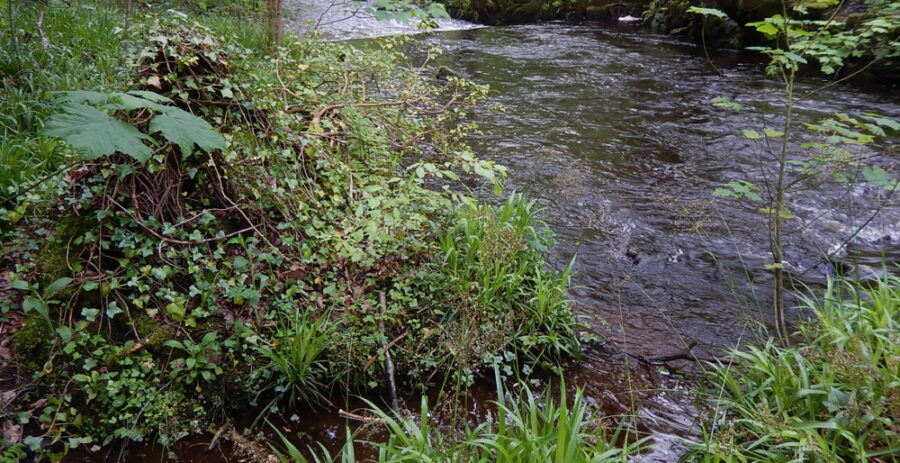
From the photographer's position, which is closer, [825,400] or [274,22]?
[825,400]

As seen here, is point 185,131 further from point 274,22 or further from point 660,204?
point 660,204

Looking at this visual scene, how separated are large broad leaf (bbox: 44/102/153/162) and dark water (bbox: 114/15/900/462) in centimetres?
153

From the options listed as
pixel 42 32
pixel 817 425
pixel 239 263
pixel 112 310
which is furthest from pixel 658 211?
pixel 42 32

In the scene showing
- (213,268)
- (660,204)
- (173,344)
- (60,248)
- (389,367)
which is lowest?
(389,367)

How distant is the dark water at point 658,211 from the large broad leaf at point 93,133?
1526mm

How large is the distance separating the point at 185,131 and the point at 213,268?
0.94 m

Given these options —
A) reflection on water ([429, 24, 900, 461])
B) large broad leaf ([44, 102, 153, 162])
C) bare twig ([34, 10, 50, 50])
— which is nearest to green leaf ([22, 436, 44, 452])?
large broad leaf ([44, 102, 153, 162])

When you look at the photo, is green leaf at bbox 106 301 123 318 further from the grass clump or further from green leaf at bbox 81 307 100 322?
the grass clump

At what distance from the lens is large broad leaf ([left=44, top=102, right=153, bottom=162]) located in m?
1.97

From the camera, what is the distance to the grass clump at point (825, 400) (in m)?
2.06

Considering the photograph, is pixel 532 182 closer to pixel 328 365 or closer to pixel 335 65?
pixel 335 65

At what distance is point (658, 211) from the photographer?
5.31 m

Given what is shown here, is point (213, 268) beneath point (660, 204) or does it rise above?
above

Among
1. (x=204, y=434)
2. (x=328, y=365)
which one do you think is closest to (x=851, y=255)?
(x=328, y=365)
